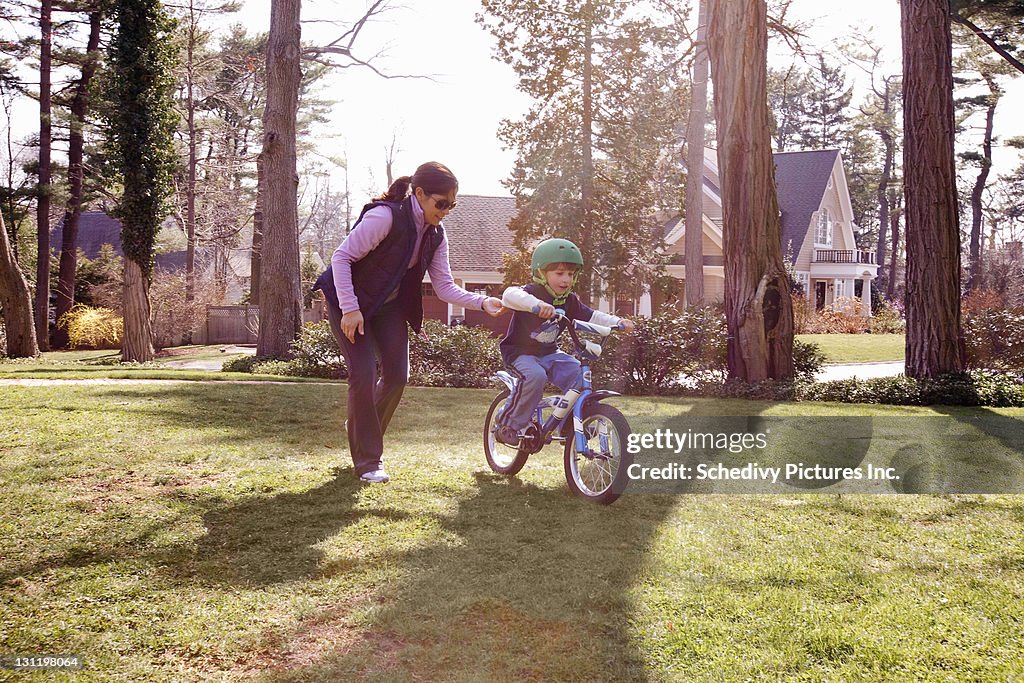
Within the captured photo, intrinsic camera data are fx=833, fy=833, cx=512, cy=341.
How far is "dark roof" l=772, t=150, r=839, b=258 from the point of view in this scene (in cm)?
4316

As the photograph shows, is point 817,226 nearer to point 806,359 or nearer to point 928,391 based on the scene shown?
point 806,359

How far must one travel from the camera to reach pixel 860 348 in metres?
25.7

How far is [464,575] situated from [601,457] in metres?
1.60

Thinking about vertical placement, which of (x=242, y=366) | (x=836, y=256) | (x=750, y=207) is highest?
(x=836, y=256)

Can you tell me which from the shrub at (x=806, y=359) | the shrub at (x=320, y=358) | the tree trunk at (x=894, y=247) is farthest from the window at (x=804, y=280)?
→ the shrub at (x=320, y=358)

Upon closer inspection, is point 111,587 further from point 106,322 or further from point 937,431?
point 106,322

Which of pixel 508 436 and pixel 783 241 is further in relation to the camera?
pixel 783 241

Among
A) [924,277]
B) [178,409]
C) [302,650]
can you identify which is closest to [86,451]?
[178,409]

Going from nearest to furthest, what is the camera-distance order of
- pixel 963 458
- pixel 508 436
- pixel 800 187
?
pixel 508 436 < pixel 963 458 < pixel 800 187

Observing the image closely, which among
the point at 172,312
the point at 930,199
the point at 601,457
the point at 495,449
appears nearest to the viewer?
the point at 601,457

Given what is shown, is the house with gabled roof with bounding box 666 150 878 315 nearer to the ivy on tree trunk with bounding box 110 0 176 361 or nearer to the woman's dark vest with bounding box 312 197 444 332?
the ivy on tree trunk with bounding box 110 0 176 361

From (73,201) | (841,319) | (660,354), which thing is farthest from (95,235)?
(660,354)

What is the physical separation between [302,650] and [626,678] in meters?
1.16

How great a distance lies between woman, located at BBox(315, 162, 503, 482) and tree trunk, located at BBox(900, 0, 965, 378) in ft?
30.6
